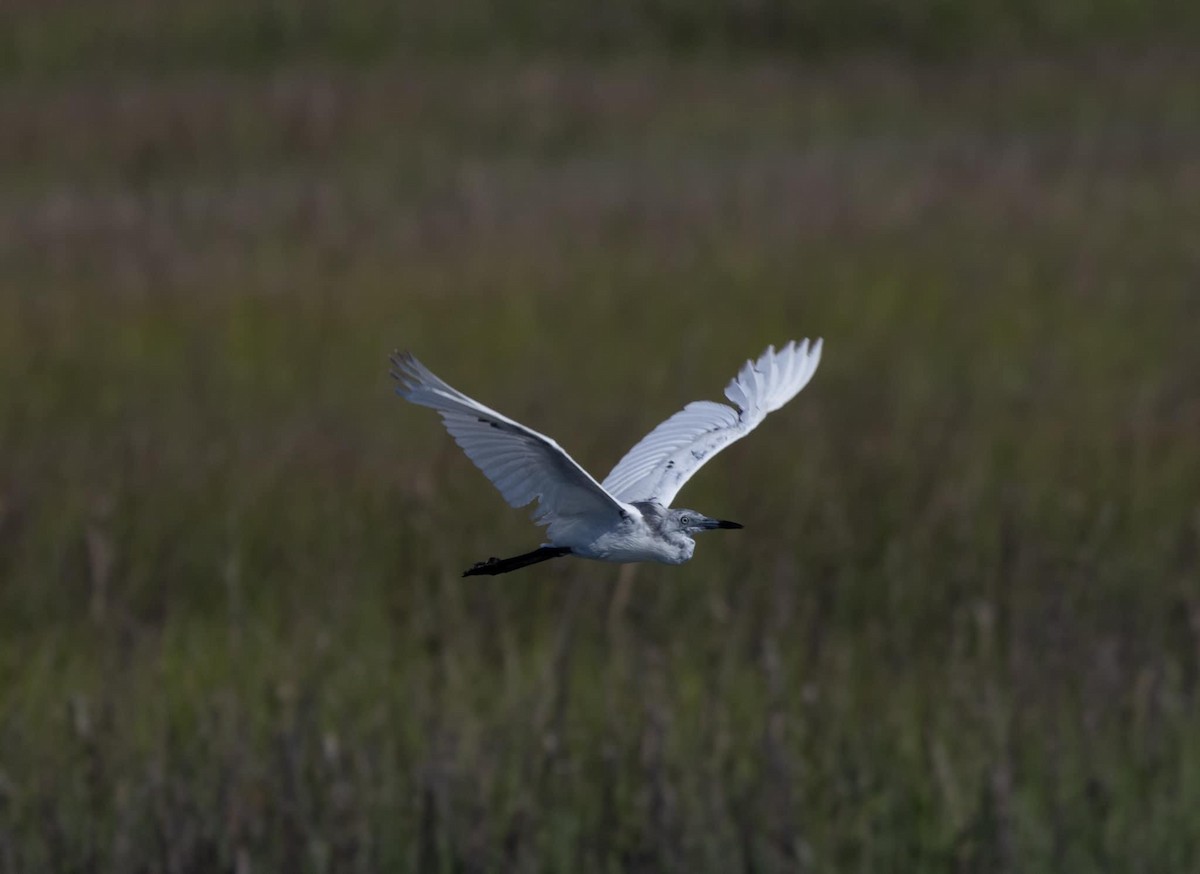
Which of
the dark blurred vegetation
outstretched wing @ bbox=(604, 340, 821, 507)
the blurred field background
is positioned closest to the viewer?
outstretched wing @ bbox=(604, 340, 821, 507)

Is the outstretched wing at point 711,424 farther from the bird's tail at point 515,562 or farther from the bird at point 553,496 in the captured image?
the bird's tail at point 515,562

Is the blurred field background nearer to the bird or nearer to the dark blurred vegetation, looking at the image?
the bird

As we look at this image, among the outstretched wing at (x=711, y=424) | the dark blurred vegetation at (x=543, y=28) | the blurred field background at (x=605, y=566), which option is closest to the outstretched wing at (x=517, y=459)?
the outstretched wing at (x=711, y=424)

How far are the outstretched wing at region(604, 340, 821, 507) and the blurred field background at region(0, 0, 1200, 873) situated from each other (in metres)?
0.87

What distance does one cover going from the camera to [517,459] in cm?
169

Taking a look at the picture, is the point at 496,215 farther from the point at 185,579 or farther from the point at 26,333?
the point at 185,579

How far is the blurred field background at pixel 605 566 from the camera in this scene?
308cm

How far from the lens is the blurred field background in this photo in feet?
10.1

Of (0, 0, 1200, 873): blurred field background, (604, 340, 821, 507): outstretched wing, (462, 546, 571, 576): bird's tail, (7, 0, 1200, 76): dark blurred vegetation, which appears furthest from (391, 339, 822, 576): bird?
(7, 0, 1200, 76): dark blurred vegetation

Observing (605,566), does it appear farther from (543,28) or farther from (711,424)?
(543,28)

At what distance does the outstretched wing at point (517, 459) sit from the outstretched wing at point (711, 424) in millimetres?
299

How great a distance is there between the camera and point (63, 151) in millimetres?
12000

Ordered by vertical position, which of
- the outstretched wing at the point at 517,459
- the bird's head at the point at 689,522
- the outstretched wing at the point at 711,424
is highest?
the outstretched wing at the point at 711,424

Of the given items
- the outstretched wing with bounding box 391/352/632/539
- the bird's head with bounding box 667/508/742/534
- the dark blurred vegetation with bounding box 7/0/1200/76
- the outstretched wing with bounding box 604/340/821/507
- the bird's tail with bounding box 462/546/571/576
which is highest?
the dark blurred vegetation with bounding box 7/0/1200/76
